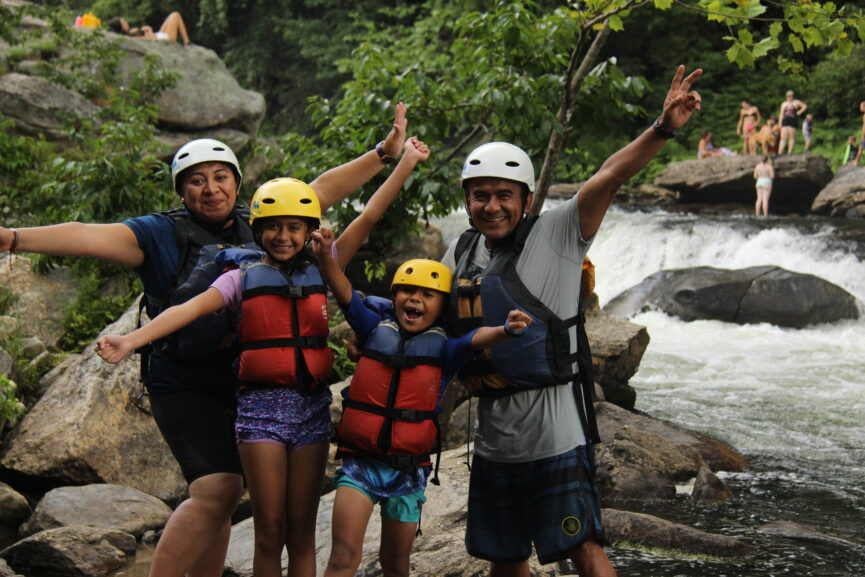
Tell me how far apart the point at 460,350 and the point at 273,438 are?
744mm

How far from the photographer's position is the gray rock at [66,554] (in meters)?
4.77

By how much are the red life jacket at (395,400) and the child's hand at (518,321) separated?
0.45m

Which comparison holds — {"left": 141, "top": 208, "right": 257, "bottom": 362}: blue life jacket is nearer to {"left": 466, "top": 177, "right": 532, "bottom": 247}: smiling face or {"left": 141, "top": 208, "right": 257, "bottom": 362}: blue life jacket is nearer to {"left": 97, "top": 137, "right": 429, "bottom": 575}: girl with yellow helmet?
{"left": 97, "top": 137, "right": 429, "bottom": 575}: girl with yellow helmet

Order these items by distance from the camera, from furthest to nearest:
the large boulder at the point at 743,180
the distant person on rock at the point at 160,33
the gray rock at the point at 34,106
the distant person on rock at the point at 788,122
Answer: the distant person on rock at the point at 788,122, the large boulder at the point at 743,180, the distant person on rock at the point at 160,33, the gray rock at the point at 34,106

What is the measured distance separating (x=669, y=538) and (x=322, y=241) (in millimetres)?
3210

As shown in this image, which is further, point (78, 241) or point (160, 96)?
point (160, 96)

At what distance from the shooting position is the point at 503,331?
309 centimetres

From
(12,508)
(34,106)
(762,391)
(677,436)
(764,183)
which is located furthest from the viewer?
(764,183)

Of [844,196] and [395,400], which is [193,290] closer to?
[395,400]

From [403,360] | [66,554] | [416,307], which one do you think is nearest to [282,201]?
[416,307]

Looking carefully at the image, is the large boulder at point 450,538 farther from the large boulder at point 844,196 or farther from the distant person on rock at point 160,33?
the large boulder at point 844,196

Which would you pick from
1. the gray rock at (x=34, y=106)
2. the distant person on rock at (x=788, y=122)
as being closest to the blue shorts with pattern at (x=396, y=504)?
the gray rock at (x=34, y=106)

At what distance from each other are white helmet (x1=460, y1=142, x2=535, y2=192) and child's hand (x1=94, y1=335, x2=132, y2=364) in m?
1.36

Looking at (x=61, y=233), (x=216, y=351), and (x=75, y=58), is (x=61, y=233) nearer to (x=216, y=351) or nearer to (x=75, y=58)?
(x=216, y=351)
